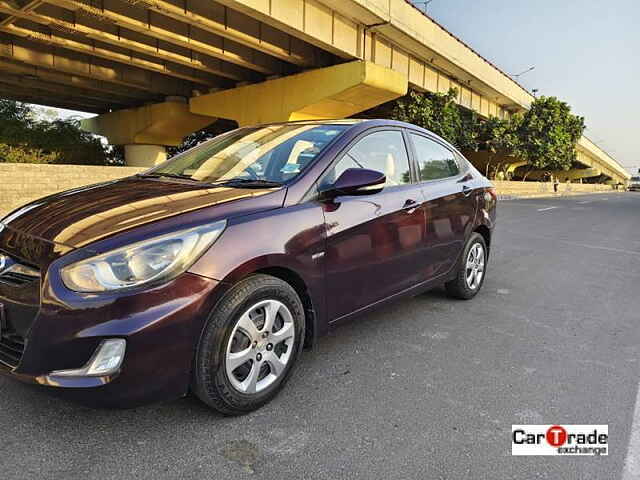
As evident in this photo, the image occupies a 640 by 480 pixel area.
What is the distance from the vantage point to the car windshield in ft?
9.68

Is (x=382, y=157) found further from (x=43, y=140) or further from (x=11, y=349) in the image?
(x=43, y=140)

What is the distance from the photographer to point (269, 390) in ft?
8.25

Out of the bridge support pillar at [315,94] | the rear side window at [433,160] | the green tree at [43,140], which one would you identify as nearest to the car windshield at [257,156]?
the rear side window at [433,160]

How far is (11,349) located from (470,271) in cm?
374

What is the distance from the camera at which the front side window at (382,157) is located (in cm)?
311

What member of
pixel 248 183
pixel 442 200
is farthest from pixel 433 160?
pixel 248 183

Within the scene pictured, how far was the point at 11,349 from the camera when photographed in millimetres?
2102

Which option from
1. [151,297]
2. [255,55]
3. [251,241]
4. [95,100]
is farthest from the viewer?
[95,100]

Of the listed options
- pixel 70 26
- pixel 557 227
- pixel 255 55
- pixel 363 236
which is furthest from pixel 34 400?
pixel 255 55

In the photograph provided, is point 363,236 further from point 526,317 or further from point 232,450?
point 526,317

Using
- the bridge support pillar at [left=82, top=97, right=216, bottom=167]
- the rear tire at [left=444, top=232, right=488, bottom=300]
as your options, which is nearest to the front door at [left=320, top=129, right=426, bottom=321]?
the rear tire at [left=444, top=232, right=488, bottom=300]

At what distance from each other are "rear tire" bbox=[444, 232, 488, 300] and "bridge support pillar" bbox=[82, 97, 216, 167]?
2518cm

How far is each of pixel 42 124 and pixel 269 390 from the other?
33.0 meters
